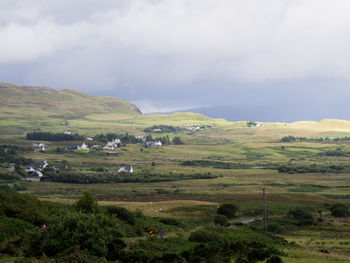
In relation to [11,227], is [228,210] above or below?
below

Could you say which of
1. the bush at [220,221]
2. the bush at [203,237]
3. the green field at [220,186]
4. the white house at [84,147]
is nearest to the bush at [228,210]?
the green field at [220,186]

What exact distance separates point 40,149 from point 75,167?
53.5m

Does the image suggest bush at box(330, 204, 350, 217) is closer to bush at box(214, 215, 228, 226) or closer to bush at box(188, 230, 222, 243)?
bush at box(214, 215, 228, 226)

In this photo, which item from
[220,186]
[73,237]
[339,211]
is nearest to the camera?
[73,237]

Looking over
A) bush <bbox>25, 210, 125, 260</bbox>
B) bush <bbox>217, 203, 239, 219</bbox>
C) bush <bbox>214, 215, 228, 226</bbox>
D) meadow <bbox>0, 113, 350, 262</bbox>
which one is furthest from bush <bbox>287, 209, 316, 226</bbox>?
bush <bbox>25, 210, 125, 260</bbox>

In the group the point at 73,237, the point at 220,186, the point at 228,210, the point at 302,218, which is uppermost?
the point at 73,237

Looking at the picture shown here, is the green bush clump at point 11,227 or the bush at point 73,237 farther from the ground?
the bush at point 73,237

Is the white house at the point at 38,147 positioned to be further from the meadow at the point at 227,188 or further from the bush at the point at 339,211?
the bush at the point at 339,211

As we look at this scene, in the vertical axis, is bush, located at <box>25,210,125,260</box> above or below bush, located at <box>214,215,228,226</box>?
above

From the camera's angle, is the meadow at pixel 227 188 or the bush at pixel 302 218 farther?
the bush at pixel 302 218

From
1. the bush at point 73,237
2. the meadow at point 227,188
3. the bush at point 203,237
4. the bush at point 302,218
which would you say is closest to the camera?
the bush at point 73,237

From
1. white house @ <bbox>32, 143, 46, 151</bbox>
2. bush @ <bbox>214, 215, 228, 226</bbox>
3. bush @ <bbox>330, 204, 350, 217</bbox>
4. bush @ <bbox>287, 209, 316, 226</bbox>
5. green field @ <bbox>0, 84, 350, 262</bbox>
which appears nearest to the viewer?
bush @ <bbox>214, 215, 228, 226</bbox>

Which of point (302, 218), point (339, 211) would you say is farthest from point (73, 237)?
point (339, 211)

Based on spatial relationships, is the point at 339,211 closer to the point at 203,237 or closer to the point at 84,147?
the point at 203,237
